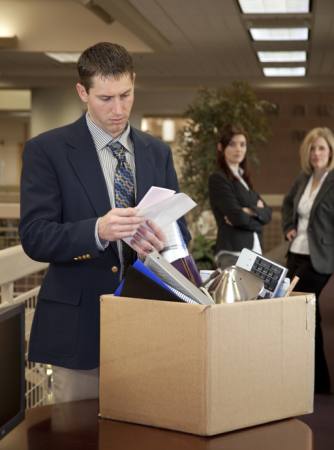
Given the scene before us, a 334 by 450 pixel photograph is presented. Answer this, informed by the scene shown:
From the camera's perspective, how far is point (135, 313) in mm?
1733

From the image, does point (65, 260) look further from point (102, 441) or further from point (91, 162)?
point (102, 441)

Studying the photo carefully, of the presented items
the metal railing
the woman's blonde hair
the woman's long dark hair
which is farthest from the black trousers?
the metal railing

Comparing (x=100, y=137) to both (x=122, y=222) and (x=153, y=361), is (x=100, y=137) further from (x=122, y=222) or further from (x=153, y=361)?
(x=153, y=361)

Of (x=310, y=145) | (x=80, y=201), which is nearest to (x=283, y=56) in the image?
(x=310, y=145)

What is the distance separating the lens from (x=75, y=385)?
220cm

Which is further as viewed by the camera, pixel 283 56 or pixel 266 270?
pixel 283 56

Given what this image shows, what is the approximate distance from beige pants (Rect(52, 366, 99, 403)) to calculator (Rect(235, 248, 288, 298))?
0.59 meters

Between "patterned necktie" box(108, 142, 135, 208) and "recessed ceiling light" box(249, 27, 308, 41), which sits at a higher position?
"recessed ceiling light" box(249, 27, 308, 41)

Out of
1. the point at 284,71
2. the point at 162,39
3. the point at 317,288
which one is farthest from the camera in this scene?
the point at 284,71

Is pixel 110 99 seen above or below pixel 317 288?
above

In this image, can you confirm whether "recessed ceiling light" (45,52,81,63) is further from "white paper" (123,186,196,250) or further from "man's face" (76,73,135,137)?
"white paper" (123,186,196,250)

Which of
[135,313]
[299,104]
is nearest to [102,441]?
[135,313]

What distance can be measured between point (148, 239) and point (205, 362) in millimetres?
386

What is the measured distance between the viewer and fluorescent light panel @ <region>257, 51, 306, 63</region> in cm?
1217
